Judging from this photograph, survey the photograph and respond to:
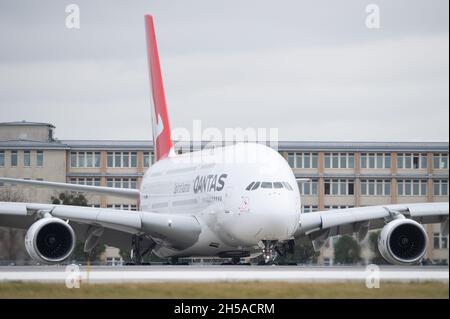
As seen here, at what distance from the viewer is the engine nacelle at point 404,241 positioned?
42562 mm

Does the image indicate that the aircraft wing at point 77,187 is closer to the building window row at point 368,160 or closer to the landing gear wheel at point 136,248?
the landing gear wheel at point 136,248

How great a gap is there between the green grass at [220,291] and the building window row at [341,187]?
182 feet

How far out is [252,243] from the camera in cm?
4119

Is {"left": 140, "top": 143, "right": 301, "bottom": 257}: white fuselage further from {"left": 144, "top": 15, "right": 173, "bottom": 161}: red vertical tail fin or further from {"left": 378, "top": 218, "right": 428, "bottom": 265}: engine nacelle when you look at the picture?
{"left": 144, "top": 15, "right": 173, "bottom": 161}: red vertical tail fin

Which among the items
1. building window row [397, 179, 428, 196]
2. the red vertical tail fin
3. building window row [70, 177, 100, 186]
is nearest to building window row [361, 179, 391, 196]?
building window row [397, 179, 428, 196]

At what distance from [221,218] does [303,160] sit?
41748 mm

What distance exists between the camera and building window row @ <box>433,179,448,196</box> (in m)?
77.0

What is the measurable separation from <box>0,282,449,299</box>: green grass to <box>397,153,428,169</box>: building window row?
5471 cm

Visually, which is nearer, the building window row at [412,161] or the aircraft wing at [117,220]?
the aircraft wing at [117,220]

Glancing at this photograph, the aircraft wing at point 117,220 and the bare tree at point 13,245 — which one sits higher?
the aircraft wing at point 117,220

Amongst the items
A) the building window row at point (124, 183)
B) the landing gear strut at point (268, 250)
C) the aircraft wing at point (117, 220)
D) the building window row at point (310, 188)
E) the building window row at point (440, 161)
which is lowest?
the landing gear strut at point (268, 250)

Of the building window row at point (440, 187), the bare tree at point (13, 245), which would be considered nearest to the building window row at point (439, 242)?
the building window row at point (440, 187)

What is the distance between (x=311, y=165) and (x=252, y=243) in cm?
4255
